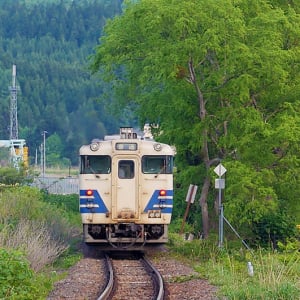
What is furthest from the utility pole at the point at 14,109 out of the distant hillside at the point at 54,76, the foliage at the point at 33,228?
the foliage at the point at 33,228

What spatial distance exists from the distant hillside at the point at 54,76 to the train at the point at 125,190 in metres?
9.30

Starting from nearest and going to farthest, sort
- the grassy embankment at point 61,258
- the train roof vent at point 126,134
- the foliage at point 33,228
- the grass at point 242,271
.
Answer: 1. the grass at point 242,271
2. the grassy embankment at point 61,258
3. the foliage at point 33,228
4. the train roof vent at point 126,134

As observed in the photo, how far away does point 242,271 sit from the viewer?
1766 cm

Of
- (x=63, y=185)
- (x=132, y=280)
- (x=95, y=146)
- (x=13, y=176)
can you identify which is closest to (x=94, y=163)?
(x=95, y=146)

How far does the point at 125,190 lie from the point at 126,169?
59cm

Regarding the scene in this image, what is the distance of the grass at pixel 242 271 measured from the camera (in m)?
12.5

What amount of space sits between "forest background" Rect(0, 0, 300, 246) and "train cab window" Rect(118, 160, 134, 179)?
507 cm

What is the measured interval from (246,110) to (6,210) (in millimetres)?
8906

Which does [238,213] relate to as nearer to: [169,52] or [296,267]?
[169,52]

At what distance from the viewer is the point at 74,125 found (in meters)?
31.5

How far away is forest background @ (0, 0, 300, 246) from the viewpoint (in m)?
26.0

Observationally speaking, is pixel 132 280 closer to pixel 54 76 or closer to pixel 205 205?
pixel 205 205

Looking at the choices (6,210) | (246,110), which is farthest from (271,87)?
(6,210)

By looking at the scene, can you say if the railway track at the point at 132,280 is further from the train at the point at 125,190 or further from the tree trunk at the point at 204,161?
the tree trunk at the point at 204,161
